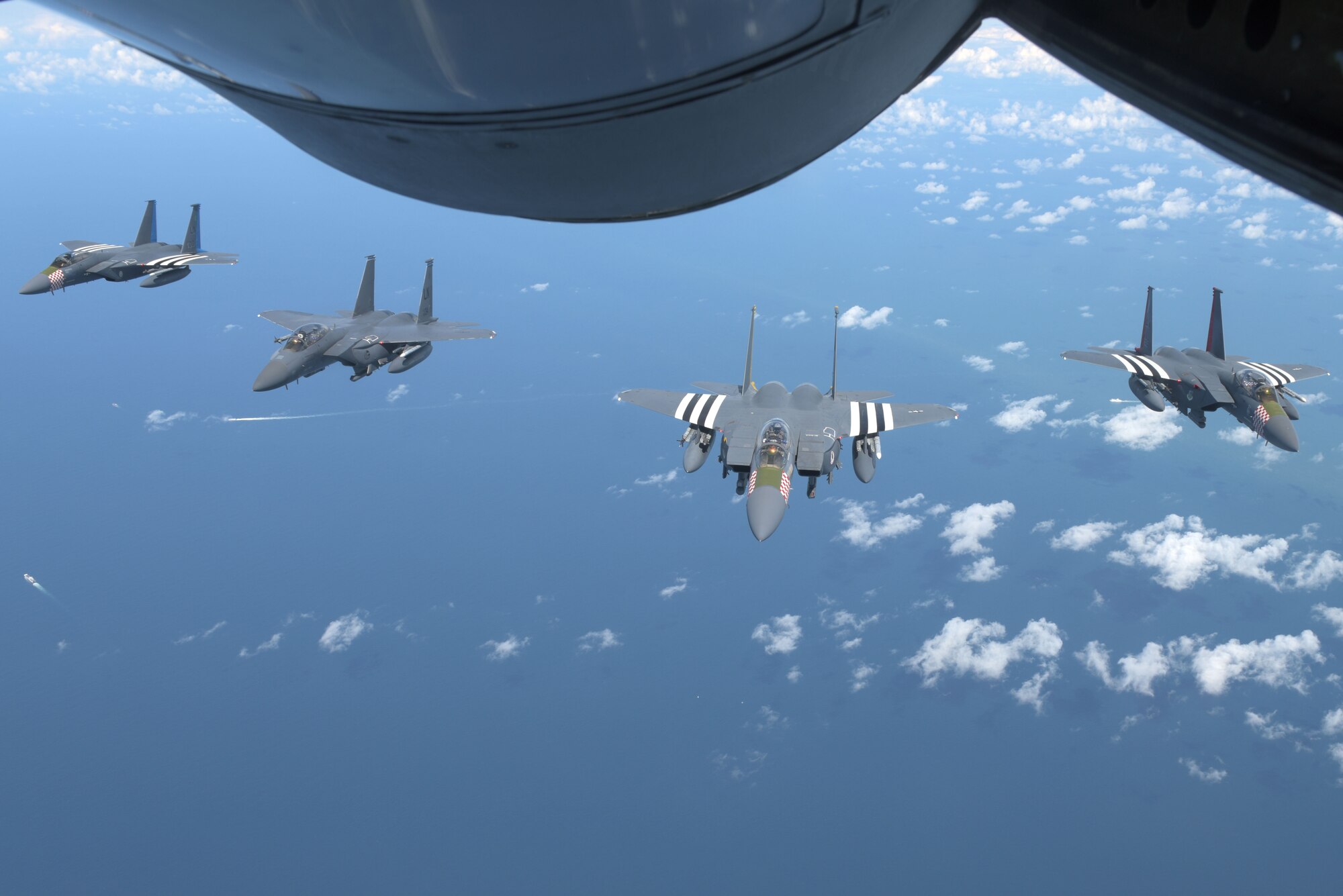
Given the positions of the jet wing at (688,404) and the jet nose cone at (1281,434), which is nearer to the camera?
the jet nose cone at (1281,434)

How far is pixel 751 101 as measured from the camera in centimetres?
199

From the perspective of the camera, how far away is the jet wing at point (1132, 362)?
2562 centimetres

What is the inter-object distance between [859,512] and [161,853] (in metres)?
66.1

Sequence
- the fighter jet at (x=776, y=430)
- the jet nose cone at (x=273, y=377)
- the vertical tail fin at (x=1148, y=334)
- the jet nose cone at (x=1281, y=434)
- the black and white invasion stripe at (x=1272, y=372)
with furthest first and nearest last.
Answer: the vertical tail fin at (x=1148, y=334)
the jet nose cone at (x=273, y=377)
the black and white invasion stripe at (x=1272, y=372)
the jet nose cone at (x=1281, y=434)
the fighter jet at (x=776, y=430)

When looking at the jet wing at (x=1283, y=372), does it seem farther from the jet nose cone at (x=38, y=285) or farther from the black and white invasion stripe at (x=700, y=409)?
the jet nose cone at (x=38, y=285)

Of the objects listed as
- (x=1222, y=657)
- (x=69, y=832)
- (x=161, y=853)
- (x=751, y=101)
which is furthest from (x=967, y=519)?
(x=751, y=101)

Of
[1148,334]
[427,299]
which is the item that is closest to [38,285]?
[427,299]

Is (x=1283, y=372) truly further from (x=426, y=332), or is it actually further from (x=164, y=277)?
(x=164, y=277)

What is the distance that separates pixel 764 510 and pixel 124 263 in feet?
87.9

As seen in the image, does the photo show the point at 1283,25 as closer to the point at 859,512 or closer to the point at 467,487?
the point at 467,487

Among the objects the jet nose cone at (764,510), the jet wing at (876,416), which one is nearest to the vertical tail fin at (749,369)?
the jet wing at (876,416)

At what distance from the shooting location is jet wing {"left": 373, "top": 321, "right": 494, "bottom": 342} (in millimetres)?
28266

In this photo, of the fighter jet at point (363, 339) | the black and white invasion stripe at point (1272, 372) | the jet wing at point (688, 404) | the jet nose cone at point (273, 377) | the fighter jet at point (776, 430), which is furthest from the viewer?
the fighter jet at point (363, 339)

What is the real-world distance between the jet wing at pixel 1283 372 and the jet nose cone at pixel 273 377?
1164 inches
